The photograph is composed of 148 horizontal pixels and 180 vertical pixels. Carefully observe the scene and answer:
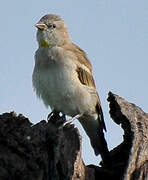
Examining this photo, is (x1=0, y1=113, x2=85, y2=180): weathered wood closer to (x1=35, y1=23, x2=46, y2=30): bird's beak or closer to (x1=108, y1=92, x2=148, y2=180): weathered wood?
(x1=108, y1=92, x2=148, y2=180): weathered wood

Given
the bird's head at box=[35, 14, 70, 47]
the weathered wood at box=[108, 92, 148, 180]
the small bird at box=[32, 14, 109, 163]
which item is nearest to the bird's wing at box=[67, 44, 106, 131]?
the small bird at box=[32, 14, 109, 163]

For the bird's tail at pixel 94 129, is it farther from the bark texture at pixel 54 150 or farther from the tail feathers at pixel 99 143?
the bark texture at pixel 54 150

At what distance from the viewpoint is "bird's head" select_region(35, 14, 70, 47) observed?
944cm

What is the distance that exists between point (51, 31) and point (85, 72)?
106cm

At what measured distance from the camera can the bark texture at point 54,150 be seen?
19.3 ft

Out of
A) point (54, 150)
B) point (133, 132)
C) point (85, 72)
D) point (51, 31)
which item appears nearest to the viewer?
point (54, 150)

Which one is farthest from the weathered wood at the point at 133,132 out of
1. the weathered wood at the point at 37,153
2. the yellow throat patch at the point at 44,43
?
the yellow throat patch at the point at 44,43

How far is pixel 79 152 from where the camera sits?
6.07 meters

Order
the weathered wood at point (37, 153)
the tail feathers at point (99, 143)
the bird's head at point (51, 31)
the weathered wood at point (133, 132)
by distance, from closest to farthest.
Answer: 1. the weathered wood at point (37, 153)
2. the weathered wood at point (133, 132)
3. the tail feathers at point (99, 143)
4. the bird's head at point (51, 31)

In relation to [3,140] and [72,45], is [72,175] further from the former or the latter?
[72,45]

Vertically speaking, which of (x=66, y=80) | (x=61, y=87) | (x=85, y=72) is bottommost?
(x=61, y=87)

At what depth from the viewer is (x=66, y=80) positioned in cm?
872

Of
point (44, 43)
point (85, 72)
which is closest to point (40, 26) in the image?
point (44, 43)

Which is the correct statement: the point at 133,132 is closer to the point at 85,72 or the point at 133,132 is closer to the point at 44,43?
the point at 85,72
